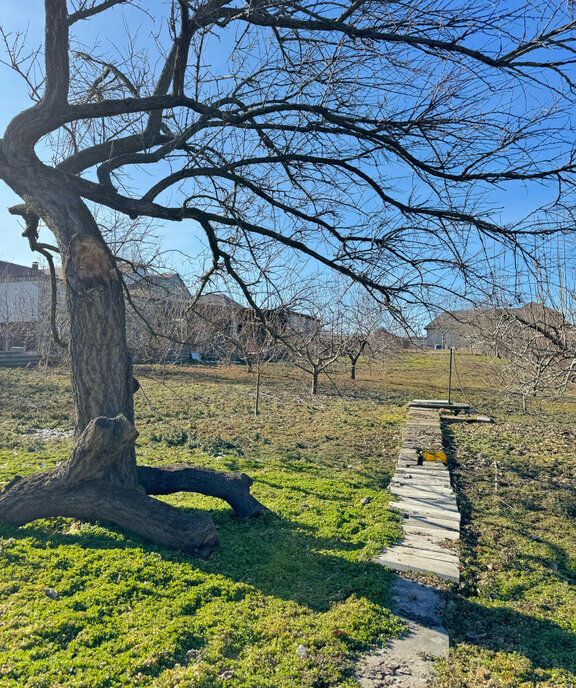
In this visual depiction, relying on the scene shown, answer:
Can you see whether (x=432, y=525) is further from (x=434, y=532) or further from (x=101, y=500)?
(x=101, y=500)

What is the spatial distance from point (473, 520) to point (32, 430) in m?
9.18

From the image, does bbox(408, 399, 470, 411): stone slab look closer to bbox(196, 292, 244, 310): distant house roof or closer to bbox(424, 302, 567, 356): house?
bbox(424, 302, 567, 356): house

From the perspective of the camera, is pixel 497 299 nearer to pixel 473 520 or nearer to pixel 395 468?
pixel 473 520

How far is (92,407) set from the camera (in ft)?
14.6

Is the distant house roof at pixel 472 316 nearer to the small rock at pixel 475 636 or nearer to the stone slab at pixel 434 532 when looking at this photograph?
the stone slab at pixel 434 532

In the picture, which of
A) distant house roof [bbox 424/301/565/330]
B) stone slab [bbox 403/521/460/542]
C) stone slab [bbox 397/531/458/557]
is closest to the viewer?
distant house roof [bbox 424/301/565/330]

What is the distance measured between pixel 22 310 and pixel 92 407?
1017 inches

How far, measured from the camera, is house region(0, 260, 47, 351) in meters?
23.5

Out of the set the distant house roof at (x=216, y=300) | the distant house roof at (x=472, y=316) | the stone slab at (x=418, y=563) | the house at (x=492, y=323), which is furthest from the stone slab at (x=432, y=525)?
the distant house roof at (x=216, y=300)

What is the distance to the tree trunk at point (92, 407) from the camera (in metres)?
4.27

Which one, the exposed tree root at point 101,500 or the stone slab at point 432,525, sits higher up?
the exposed tree root at point 101,500

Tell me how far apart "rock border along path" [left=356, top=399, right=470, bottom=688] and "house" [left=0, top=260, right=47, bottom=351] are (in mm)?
15659

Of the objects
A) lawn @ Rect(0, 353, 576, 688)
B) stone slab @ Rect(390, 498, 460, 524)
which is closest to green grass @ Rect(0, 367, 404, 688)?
lawn @ Rect(0, 353, 576, 688)

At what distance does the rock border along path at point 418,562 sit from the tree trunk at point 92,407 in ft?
5.72
